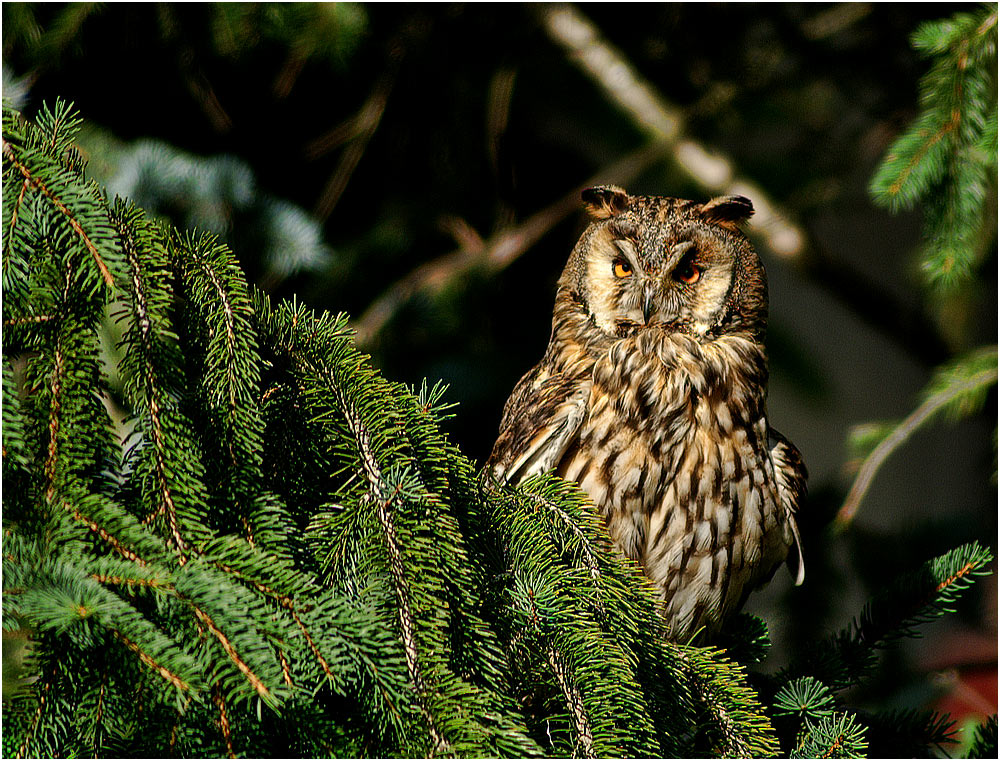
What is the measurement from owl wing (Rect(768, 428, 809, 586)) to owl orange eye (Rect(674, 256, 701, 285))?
0.34 metres

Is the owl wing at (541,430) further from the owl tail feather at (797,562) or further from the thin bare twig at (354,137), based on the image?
the thin bare twig at (354,137)

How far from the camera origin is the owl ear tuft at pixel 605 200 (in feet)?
5.94

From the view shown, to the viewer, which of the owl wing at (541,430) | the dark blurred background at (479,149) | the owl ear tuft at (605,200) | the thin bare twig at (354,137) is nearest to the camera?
the owl wing at (541,430)

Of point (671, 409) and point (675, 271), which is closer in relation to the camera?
point (671, 409)

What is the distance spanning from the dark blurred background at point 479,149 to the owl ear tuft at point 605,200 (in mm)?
900

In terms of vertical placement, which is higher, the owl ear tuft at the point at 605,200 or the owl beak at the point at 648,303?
the owl ear tuft at the point at 605,200

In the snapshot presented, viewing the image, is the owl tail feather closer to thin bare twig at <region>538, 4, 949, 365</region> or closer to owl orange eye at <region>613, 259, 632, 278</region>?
owl orange eye at <region>613, 259, 632, 278</region>

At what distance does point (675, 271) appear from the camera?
1693 millimetres

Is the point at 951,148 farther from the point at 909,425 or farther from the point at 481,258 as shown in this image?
the point at 481,258

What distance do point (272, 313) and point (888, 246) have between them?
16.4ft

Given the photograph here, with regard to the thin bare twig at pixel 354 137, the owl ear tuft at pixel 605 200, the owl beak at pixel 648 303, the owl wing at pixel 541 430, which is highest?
the thin bare twig at pixel 354 137

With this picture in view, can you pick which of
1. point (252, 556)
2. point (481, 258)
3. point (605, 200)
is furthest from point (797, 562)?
point (481, 258)

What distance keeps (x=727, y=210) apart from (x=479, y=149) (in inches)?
63.9

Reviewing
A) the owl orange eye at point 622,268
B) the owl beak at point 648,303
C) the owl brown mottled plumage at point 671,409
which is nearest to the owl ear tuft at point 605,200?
the owl brown mottled plumage at point 671,409
